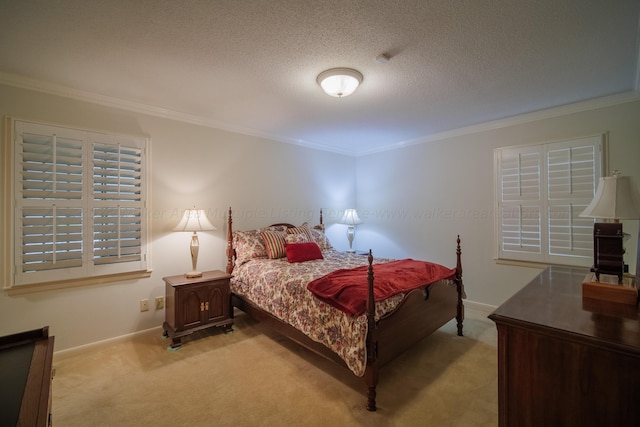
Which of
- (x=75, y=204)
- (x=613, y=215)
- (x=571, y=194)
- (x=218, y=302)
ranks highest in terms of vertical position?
(x=571, y=194)

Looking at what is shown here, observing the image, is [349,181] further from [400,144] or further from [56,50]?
[56,50]

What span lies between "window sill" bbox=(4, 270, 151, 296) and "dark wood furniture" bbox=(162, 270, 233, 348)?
313mm

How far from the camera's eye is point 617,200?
4.83ft

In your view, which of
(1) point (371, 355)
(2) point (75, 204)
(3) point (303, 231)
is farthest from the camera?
(3) point (303, 231)

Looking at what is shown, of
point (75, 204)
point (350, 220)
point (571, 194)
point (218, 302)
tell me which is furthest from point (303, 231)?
point (571, 194)

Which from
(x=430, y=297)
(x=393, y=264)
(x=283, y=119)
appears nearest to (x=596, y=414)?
(x=430, y=297)

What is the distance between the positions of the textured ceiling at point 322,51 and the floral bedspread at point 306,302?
1766 mm

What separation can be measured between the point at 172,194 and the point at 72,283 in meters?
1.24

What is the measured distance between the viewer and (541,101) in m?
2.87

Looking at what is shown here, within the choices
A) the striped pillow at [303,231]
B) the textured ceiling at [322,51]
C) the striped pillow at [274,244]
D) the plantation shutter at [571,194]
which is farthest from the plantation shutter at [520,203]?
the striped pillow at [274,244]

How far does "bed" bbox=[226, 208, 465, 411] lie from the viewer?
1.88m

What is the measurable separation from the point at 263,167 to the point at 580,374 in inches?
144

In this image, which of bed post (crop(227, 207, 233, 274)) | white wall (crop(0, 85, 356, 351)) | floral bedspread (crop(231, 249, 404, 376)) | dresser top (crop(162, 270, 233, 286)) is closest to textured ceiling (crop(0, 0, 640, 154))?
white wall (crop(0, 85, 356, 351))

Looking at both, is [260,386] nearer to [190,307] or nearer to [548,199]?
[190,307]
